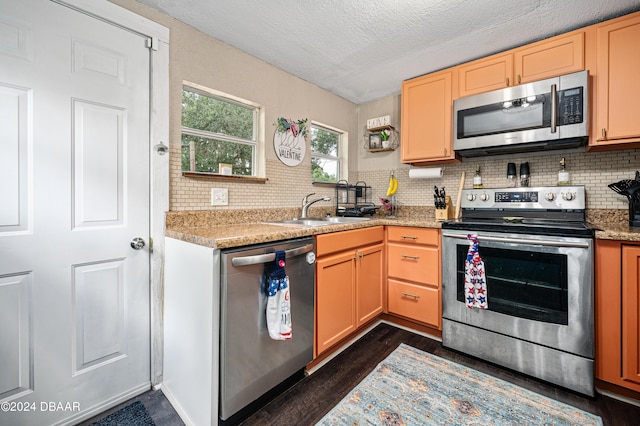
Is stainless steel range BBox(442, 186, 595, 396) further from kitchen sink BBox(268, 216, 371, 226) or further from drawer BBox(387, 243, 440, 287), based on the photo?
kitchen sink BBox(268, 216, 371, 226)

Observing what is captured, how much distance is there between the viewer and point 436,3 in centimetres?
169

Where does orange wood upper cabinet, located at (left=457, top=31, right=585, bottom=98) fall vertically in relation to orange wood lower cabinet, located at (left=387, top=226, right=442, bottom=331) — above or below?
above

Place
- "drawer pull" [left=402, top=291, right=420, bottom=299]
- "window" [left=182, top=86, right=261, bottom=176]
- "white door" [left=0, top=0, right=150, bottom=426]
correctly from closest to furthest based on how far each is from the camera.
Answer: "white door" [left=0, top=0, right=150, bottom=426]
"window" [left=182, top=86, right=261, bottom=176]
"drawer pull" [left=402, top=291, right=420, bottom=299]

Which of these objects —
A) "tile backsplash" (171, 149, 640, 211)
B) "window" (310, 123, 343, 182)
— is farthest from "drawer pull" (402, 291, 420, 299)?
"window" (310, 123, 343, 182)

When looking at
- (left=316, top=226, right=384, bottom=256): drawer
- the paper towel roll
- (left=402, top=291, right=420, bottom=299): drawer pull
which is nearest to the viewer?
(left=316, top=226, right=384, bottom=256): drawer

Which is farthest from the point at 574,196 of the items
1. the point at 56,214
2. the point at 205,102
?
the point at 56,214

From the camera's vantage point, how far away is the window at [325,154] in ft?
9.89

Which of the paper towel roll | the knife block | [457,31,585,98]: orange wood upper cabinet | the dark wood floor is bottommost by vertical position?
the dark wood floor

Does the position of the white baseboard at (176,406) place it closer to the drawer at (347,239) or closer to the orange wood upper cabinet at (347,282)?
the orange wood upper cabinet at (347,282)

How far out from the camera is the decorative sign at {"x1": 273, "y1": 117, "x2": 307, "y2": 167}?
8.18ft

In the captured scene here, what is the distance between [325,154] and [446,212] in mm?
1425

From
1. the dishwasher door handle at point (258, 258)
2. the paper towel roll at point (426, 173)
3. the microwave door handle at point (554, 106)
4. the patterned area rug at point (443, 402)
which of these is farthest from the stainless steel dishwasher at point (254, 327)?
the microwave door handle at point (554, 106)

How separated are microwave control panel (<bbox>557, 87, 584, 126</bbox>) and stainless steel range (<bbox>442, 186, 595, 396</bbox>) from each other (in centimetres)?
53

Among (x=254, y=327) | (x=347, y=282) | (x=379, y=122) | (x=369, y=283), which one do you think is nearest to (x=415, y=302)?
(x=369, y=283)
